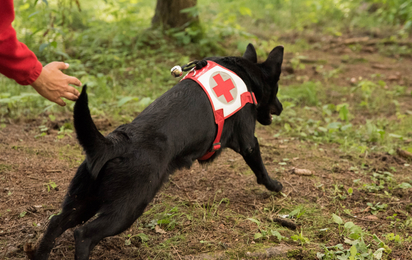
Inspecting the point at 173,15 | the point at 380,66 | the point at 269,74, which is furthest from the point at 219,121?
the point at 380,66

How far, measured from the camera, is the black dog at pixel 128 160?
191 centimetres

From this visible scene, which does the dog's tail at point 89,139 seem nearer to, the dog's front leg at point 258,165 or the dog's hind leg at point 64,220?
the dog's hind leg at point 64,220

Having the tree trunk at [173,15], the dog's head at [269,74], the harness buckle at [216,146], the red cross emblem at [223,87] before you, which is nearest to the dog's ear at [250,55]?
the dog's head at [269,74]

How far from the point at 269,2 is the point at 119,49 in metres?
6.22

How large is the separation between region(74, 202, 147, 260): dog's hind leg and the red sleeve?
85 cm

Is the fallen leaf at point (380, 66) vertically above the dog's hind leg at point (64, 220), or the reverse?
the dog's hind leg at point (64, 220)

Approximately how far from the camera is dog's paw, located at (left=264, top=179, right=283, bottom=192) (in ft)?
10.0

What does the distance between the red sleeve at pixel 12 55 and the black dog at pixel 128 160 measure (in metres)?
0.30

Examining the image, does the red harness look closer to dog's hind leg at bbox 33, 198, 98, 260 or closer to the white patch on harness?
the white patch on harness

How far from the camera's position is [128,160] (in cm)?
200

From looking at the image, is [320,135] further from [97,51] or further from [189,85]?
[97,51]

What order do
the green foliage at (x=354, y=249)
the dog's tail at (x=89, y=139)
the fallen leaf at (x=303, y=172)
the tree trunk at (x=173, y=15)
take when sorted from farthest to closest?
the tree trunk at (x=173, y=15), the fallen leaf at (x=303, y=172), the green foliage at (x=354, y=249), the dog's tail at (x=89, y=139)

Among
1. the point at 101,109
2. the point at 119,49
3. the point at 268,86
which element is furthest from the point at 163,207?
the point at 119,49

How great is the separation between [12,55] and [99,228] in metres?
1.03
